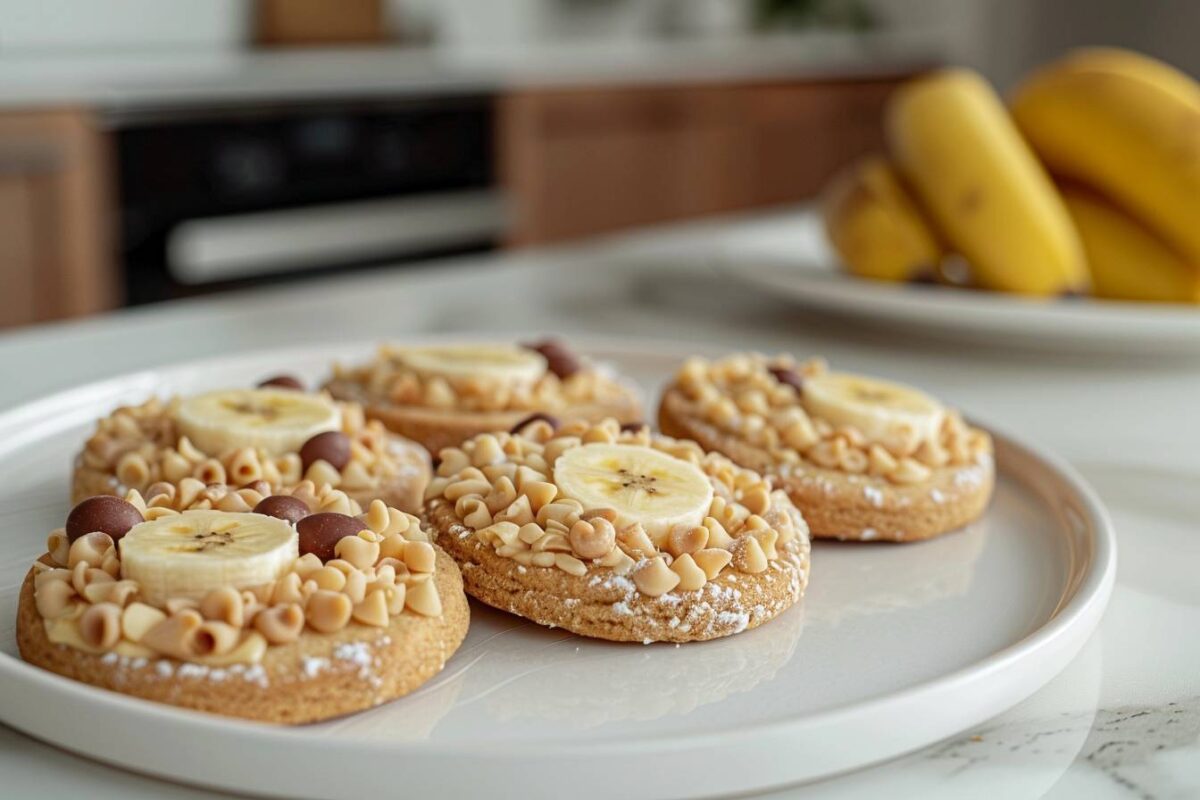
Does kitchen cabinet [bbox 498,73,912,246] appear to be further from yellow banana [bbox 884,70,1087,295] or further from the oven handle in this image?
yellow banana [bbox 884,70,1087,295]

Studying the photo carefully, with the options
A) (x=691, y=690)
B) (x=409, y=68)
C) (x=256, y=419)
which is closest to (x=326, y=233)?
(x=409, y=68)

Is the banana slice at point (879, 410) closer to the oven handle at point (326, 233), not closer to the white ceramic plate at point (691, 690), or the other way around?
the white ceramic plate at point (691, 690)

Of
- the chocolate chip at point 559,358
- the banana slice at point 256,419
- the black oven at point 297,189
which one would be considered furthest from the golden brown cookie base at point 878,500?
the black oven at point 297,189

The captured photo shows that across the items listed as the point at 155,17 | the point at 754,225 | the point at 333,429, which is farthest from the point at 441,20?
the point at 333,429

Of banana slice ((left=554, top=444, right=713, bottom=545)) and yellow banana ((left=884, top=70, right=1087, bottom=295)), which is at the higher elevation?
yellow banana ((left=884, top=70, right=1087, bottom=295))

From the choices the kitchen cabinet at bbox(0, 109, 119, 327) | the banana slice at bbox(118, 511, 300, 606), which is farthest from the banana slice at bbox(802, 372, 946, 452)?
the kitchen cabinet at bbox(0, 109, 119, 327)

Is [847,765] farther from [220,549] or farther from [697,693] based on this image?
[220,549]
